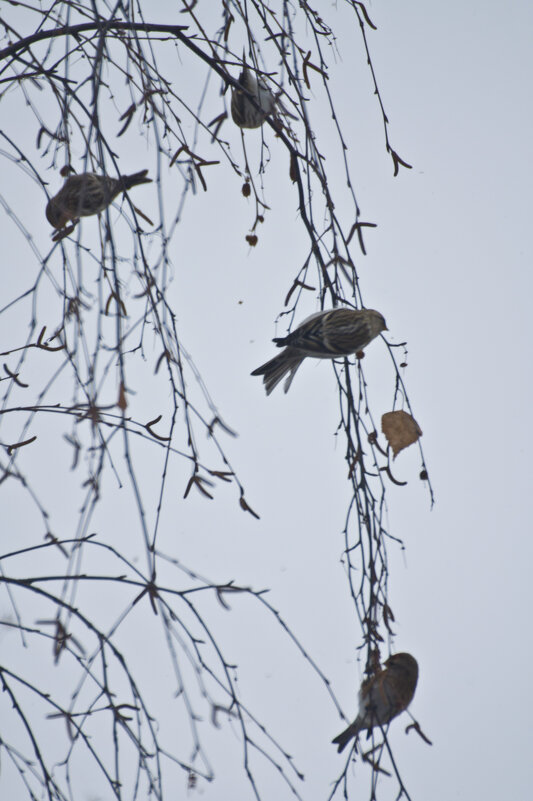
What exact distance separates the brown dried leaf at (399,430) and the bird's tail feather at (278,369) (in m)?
0.29

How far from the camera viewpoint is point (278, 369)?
50.7 inches

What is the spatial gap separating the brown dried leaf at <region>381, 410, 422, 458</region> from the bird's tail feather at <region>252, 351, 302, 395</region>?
0.94ft

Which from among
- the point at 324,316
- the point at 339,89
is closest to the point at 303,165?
the point at 324,316

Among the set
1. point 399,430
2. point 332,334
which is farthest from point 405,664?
point 332,334

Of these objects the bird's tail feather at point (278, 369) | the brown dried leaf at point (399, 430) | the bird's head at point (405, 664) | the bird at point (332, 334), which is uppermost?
the bird's tail feather at point (278, 369)

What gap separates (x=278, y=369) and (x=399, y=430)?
0.34m

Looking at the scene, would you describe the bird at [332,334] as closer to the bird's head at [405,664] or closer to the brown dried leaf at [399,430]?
the brown dried leaf at [399,430]

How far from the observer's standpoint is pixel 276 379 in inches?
51.4

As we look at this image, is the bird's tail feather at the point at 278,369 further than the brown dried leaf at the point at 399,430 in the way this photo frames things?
Yes

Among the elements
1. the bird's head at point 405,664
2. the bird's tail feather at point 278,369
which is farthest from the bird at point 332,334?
the bird's head at point 405,664

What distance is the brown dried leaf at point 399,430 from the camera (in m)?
0.99

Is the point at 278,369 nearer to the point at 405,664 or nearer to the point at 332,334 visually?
the point at 332,334

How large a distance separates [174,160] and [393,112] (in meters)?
1.35

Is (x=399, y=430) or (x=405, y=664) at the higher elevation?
(x=399, y=430)
